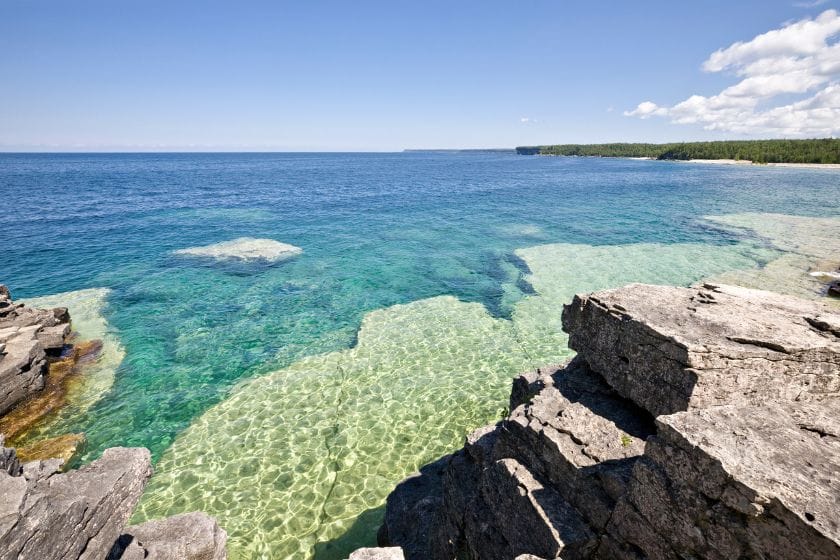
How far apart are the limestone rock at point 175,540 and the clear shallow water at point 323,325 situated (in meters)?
2.28

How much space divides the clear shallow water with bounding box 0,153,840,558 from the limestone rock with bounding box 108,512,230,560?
2.28m

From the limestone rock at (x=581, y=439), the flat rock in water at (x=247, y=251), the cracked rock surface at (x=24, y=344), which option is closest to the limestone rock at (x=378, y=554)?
the limestone rock at (x=581, y=439)

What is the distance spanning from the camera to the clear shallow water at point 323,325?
14.4 m

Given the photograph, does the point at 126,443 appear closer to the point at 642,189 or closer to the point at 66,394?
the point at 66,394

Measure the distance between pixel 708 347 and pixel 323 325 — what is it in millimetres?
21565

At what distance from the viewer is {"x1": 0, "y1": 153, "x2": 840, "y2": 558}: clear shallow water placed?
14.4m

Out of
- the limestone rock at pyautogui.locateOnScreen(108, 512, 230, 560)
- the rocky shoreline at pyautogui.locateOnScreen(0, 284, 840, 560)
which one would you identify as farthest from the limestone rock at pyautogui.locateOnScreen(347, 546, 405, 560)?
the limestone rock at pyautogui.locateOnScreen(108, 512, 230, 560)

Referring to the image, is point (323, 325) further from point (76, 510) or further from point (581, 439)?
point (581, 439)

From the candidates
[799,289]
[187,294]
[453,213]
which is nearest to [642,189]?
[453,213]

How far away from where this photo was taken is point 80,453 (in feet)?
51.2

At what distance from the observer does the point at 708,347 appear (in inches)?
306

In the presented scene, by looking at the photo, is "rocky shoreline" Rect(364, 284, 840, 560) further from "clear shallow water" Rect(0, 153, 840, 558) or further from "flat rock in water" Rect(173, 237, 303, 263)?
"flat rock in water" Rect(173, 237, 303, 263)

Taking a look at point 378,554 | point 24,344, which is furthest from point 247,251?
point 378,554

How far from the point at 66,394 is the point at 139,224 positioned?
44699mm
